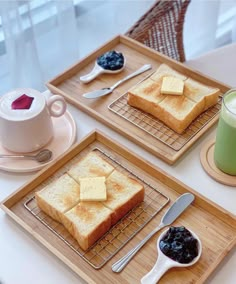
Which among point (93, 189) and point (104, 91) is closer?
point (93, 189)

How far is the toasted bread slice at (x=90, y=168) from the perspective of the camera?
3.31 feet

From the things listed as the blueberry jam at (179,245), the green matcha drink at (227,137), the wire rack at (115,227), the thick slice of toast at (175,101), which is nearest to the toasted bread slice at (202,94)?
the thick slice of toast at (175,101)

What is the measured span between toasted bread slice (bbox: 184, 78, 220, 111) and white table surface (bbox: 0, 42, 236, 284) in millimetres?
64

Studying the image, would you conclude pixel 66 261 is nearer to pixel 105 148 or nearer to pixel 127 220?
pixel 127 220

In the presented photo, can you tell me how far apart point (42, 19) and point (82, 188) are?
91 cm

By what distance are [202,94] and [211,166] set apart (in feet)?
0.60

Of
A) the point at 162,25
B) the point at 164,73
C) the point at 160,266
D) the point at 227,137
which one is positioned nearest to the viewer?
the point at 160,266

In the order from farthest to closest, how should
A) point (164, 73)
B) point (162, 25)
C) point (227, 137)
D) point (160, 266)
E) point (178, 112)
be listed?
point (162, 25) → point (164, 73) → point (178, 112) → point (227, 137) → point (160, 266)

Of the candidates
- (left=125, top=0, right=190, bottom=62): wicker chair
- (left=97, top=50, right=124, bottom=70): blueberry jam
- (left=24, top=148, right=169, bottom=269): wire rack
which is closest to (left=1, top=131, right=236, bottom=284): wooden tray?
(left=24, top=148, right=169, bottom=269): wire rack

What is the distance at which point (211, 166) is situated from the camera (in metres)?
1.08

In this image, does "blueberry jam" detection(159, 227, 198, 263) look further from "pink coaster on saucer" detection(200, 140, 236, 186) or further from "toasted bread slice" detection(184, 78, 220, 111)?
"toasted bread slice" detection(184, 78, 220, 111)

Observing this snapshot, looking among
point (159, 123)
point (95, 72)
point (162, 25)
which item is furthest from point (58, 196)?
point (162, 25)

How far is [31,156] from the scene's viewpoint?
42.8 inches

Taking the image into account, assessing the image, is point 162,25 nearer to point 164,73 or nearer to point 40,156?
point 164,73
